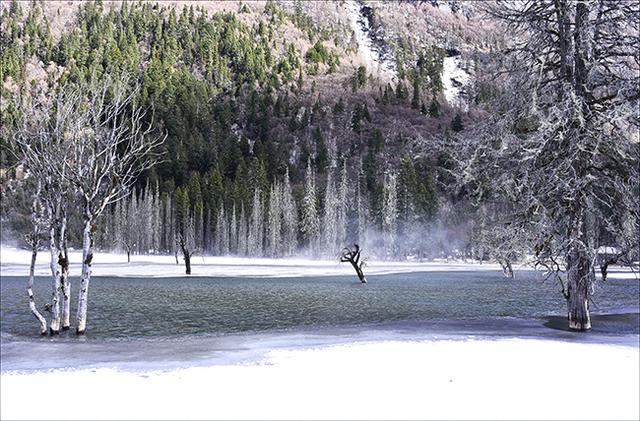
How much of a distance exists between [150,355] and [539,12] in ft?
45.7

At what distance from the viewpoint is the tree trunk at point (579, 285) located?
15.4 m

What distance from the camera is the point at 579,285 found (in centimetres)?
1581

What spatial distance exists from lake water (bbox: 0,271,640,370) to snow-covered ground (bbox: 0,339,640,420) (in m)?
1.85

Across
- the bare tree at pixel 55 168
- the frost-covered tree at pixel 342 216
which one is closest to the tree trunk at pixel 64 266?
the bare tree at pixel 55 168

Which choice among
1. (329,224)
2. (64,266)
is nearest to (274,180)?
(329,224)

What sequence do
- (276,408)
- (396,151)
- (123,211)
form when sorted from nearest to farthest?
(276,408) < (123,211) < (396,151)

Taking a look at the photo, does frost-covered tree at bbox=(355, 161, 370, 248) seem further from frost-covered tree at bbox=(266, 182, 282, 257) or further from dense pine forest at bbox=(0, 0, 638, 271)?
frost-covered tree at bbox=(266, 182, 282, 257)

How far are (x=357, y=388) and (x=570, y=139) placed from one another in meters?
10.0

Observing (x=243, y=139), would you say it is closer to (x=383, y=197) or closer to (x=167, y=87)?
(x=167, y=87)

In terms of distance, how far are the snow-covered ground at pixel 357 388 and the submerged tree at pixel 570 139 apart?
14.3 feet

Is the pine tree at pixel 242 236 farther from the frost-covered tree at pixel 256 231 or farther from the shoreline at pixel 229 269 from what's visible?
the shoreline at pixel 229 269

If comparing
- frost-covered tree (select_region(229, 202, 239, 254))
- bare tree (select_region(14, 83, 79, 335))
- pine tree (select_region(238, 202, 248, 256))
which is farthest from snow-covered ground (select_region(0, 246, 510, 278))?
bare tree (select_region(14, 83, 79, 335))

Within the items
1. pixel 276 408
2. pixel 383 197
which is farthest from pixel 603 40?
pixel 383 197

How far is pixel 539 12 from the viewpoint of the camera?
Result: 16.1m
